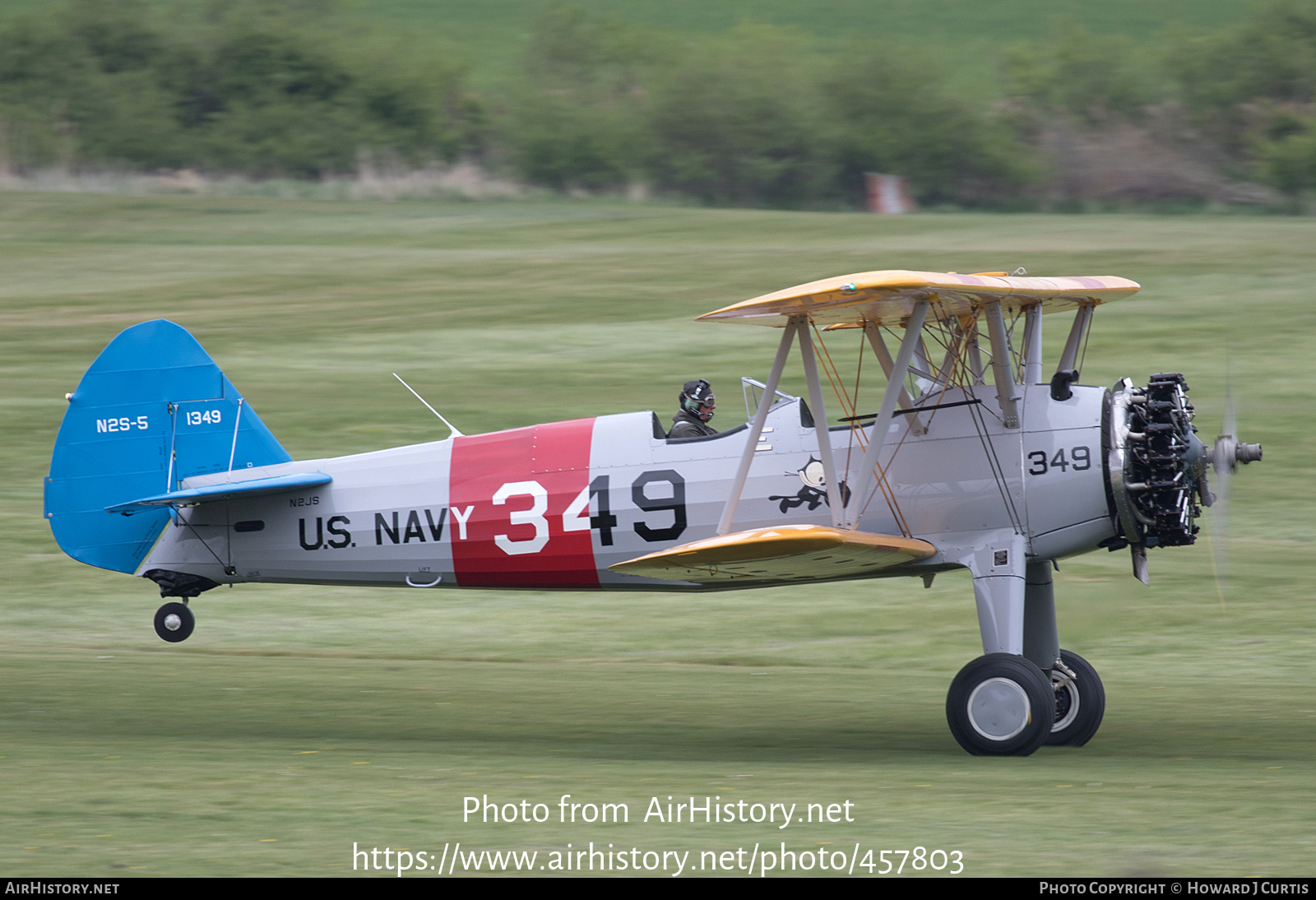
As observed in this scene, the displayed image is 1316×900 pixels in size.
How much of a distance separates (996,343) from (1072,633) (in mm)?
4024

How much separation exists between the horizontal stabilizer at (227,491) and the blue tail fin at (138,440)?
0.14 metres

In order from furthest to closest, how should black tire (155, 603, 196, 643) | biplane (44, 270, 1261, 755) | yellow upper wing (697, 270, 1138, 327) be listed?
black tire (155, 603, 196, 643), biplane (44, 270, 1261, 755), yellow upper wing (697, 270, 1138, 327)

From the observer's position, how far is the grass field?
301 inches

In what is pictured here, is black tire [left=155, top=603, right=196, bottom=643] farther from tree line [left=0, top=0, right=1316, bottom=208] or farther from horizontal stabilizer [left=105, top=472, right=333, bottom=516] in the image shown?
tree line [left=0, top=0, right=1316, bottom=208]

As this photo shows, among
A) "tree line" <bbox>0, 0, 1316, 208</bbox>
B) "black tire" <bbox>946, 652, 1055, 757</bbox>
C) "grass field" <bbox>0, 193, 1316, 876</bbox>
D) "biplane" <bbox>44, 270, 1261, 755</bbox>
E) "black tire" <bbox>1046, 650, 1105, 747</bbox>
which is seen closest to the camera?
"grass field" <bbox>0, 193, 1316, 876</bbox>

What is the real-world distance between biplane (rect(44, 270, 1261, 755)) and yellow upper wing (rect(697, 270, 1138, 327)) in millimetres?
31

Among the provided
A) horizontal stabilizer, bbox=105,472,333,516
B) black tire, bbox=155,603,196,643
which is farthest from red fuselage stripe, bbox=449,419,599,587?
black tire, bbox=155,603,196,643

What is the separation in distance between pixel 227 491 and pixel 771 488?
12.9 feet

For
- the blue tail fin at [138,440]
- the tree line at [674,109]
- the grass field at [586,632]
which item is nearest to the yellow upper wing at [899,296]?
the grass field at [586,632]

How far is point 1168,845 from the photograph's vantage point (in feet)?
22.9

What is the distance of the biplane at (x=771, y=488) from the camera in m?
9.55

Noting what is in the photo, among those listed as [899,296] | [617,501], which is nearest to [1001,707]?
[899,296]

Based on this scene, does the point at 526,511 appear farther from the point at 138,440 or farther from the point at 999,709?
the point at 999,709

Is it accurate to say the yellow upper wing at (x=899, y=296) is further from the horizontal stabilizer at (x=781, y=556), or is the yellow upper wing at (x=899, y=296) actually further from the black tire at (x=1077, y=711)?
the black tire at (x=1077, y=711)
